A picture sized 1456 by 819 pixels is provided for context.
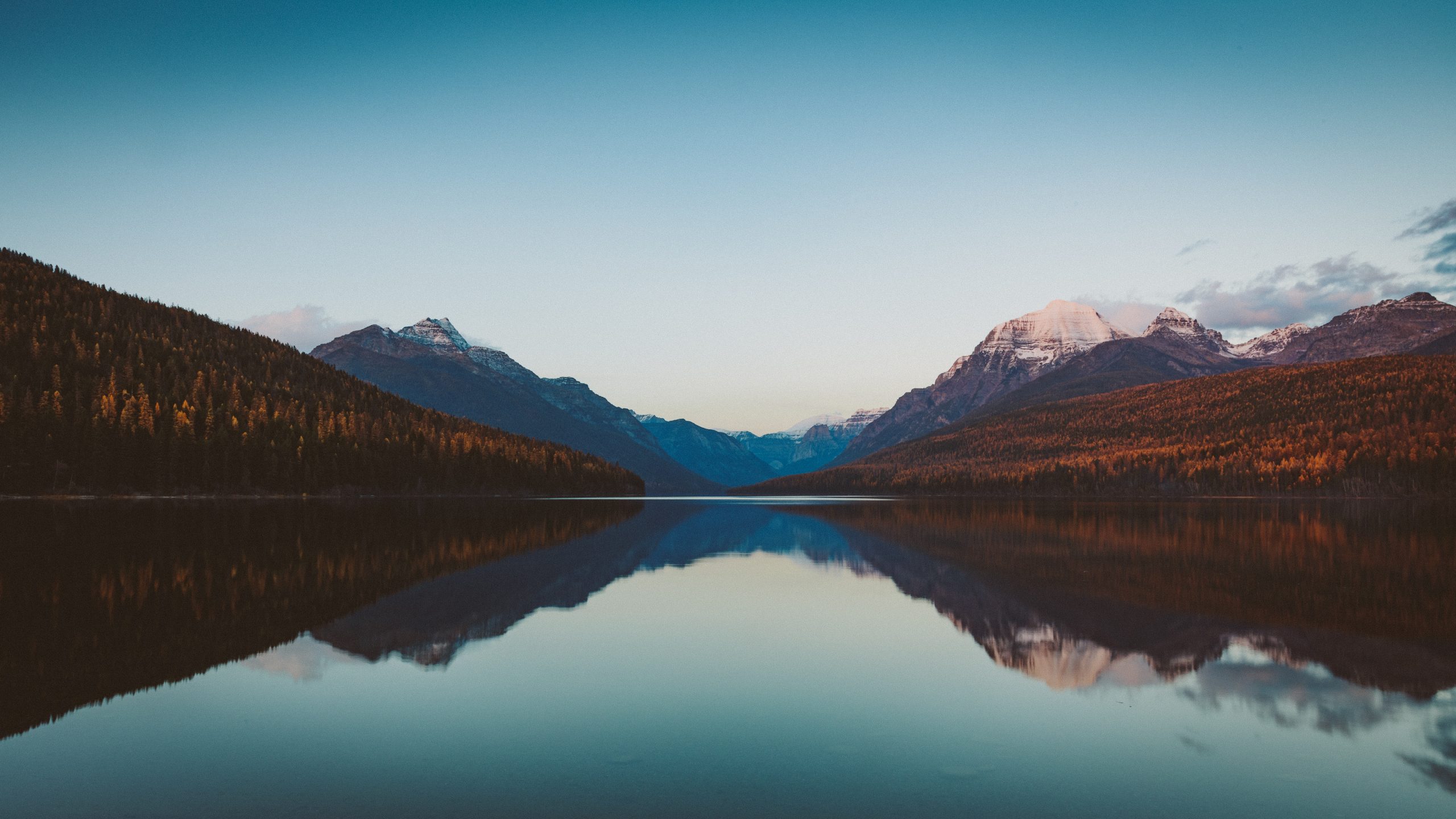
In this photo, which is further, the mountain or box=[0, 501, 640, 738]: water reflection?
the mountain

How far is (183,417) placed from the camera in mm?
128875

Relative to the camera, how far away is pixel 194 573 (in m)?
35.7

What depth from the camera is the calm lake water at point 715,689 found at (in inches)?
508

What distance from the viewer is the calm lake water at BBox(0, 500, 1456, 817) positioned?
12.9 m

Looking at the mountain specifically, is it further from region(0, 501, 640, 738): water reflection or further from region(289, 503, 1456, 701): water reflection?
region(289, 503, 1456, 701): water reflection

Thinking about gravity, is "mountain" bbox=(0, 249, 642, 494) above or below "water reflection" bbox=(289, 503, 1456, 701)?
above

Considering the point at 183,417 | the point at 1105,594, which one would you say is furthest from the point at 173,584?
the point at 183,417

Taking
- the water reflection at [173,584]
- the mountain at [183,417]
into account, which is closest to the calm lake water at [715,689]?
the water reflection at [173,584]

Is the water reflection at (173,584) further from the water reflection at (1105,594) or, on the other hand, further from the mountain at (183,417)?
the mountain at (183,417)

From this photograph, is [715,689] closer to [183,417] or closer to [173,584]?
[173,584]

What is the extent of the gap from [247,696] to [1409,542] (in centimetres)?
7304

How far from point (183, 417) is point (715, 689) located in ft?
452

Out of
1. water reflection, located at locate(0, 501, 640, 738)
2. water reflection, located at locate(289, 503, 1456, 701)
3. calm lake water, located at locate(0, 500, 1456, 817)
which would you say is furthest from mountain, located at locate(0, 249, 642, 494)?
calm lake water, located at locate(0, 500, 1456, 817)

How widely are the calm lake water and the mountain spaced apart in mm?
92811
